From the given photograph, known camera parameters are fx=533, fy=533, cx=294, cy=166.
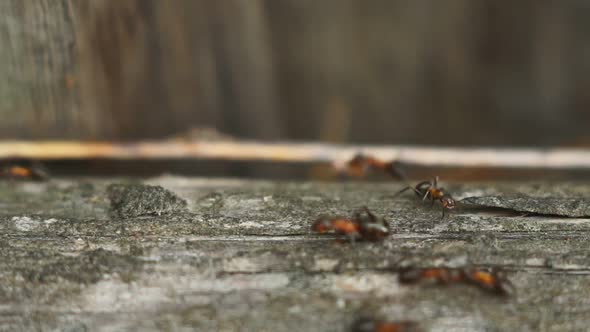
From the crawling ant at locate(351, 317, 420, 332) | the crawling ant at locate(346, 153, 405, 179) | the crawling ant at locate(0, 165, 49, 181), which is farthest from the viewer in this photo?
the crawling ant at locate(346, 153, 405, 179)

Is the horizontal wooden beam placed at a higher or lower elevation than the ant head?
higher

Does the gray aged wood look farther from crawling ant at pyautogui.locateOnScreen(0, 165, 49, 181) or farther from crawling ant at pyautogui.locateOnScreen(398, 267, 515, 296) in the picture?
crawling ant at pyautogui.locateOnScreen(0, 165, 49, 181)

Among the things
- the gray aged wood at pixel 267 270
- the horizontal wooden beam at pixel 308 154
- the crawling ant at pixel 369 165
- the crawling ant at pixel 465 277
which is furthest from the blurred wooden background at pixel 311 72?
the crawling ant at pixel 465 277

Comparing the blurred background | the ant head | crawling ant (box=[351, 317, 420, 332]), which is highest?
the blurred background

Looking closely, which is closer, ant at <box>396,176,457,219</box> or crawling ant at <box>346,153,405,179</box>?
ant at <box>396,176,457,219</box>

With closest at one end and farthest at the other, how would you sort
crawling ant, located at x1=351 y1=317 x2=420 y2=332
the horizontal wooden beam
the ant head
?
crawling ant, located at x1=351 y1=317 x2=420 y2=332 < the ant head < the horizontal wooden beam

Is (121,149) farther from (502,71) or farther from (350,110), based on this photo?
(502,71)

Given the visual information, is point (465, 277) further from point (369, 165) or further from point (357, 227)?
point (369, 165)

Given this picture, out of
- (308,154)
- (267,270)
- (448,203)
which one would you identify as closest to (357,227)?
(267,270)

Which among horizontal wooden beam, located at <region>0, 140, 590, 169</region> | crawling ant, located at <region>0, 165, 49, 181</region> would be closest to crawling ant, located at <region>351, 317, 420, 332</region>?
horizontal wooden beam, located at <region>0, 140, 590, 169</region>
